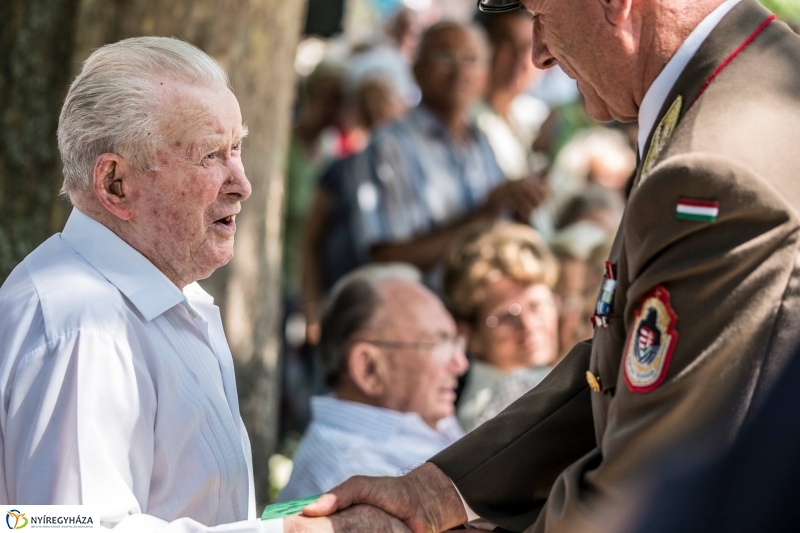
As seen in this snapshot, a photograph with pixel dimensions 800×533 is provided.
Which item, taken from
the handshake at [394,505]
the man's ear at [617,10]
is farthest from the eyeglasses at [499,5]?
the handshake at [394,505]

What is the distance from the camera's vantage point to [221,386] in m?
2.64

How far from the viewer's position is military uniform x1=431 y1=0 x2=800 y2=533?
1.90 m

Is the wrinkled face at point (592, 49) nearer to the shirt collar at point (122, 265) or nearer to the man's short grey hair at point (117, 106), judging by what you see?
A: the man's short grey hair at point (117, 106)

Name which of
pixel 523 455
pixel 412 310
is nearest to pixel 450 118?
pixel 412 310

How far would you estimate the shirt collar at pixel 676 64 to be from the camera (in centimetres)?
223

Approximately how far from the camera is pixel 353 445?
392 centimetres

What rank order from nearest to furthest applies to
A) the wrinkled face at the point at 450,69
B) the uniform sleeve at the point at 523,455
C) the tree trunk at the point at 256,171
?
the uniform sleeve at the point at 523,455
the tree trunk at the point at 256,171
the wrinkled face at the point at 450,69

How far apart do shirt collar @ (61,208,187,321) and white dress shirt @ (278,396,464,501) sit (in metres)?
1.52

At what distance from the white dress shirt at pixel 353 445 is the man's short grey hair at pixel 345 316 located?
0.19 meters

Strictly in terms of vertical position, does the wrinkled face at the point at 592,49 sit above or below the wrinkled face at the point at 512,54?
above

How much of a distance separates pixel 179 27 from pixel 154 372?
220cm

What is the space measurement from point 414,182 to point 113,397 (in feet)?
13.1

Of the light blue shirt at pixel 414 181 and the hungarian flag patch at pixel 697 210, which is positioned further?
the light blue shirt at pixel 414 181

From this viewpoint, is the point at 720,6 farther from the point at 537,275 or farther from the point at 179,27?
the point at 537,275
